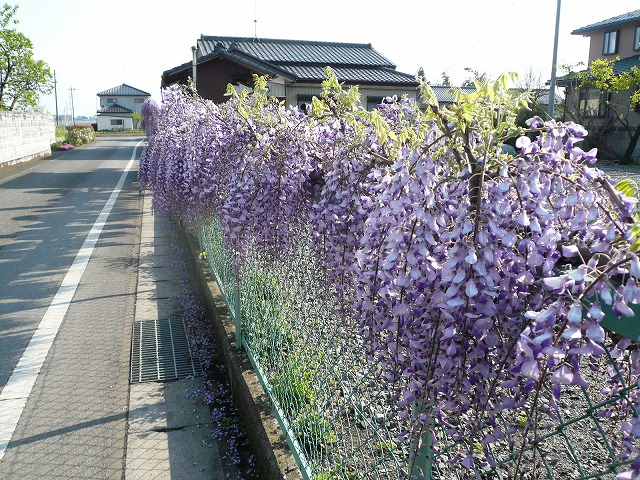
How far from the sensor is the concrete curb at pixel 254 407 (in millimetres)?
3318

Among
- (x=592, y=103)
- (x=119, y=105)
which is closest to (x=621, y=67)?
(x=592, y=103)

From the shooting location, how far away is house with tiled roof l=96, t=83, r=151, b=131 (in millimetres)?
81625

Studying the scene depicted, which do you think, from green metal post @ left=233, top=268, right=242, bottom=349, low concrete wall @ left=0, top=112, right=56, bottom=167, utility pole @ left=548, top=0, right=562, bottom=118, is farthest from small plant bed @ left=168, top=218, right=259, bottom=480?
low concrete wall @ left=0, top=112, right=56, bottom=167

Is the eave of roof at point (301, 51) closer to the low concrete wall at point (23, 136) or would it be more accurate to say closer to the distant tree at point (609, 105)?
the low concrete wall at point (23, 136)

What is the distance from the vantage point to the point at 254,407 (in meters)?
3.92

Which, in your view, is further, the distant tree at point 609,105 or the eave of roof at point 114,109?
the eave of roof at point 114,109

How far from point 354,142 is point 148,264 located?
293 inches

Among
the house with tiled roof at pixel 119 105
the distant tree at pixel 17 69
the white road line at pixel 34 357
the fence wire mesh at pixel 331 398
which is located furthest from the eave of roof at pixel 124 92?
the fence wire mesh at pixel 331 398

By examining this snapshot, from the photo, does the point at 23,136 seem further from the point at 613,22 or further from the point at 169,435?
the point at 613,22

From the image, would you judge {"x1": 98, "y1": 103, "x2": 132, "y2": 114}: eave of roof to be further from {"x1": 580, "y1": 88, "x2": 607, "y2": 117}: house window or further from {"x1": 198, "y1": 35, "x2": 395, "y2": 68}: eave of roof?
{"x1": 580, "y1": 88, "x2": 607, "y2": 117}: house window

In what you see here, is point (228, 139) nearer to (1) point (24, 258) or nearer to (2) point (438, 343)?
(2) point (438, 343)

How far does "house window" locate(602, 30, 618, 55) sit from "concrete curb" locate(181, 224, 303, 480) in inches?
1297

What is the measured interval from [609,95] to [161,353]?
1094 inches

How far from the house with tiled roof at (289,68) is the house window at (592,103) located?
10867mm
